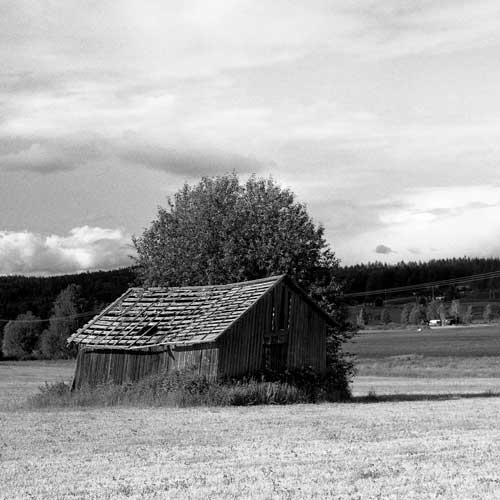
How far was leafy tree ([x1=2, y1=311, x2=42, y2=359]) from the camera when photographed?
15075 centimetres

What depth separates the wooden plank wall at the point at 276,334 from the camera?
128 feet

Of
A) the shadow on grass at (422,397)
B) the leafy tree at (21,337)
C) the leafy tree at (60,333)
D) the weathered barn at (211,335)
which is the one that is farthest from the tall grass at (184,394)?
the leafy tree at (21,337)

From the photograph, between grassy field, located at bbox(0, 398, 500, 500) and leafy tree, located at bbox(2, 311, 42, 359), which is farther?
leafy tree, located at bbox(2, 311, 42, 359)

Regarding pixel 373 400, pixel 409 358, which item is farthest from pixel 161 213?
pixel 409 358

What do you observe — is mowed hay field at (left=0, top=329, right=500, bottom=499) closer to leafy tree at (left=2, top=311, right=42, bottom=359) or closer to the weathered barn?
the weathered barn

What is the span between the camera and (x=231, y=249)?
50.2m

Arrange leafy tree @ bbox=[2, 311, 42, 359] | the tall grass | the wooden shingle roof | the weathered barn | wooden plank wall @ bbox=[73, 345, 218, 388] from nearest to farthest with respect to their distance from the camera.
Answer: the tall grass, wooden plank wall @ bbox=[73, 345, 218, 388], the weathered barn, the wooden shingle roof, leafy tree @ bbox=[2, 311, 42, 359]

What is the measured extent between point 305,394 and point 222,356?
4330mm

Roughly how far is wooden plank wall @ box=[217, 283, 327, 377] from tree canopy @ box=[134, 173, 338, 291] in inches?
235

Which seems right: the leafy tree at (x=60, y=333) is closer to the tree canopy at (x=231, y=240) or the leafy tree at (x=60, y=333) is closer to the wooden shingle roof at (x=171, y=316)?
the tree canopy at (x=231, y=240)

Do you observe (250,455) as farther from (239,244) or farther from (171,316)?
(239,244)

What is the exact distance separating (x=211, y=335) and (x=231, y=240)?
12.6 meters

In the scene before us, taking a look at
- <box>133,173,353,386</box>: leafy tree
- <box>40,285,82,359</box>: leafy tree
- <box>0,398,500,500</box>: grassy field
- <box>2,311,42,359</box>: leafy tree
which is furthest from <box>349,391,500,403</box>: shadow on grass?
<box>2,311,42,359</box>: leafy tree

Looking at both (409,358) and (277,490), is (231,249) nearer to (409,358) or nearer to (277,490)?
(277,490)
